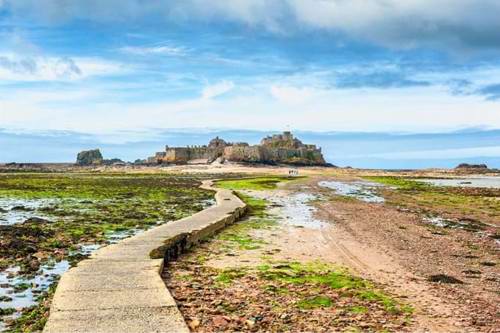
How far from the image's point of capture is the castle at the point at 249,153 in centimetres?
11562

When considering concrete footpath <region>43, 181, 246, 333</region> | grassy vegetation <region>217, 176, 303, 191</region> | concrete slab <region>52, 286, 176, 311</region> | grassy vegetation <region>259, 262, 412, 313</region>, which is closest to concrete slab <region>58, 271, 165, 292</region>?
concrete footpath <region>43, 181, 246, 333</region>

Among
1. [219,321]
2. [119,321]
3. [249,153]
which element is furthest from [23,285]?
[249,153]

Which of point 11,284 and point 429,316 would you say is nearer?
point 429,316

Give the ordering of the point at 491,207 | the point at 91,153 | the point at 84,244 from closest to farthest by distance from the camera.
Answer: the point at 84,244, the point at 491,207, the point at 91,153

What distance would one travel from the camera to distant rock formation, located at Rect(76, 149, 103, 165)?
154 m

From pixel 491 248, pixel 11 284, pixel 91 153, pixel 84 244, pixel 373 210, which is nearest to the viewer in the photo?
pixel 11 284

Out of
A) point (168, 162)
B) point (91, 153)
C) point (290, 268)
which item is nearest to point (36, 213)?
point (290, 268)

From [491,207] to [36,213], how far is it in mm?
23081

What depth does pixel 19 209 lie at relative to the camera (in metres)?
21.2

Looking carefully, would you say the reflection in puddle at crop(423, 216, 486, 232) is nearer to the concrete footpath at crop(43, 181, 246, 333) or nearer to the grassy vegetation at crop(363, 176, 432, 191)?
the concrete footpath at crop(43, 181, 246, 333)

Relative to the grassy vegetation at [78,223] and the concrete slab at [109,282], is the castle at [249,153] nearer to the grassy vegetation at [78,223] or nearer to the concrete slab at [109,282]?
the grassy vegetation at [78,223]

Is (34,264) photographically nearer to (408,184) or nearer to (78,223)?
(78,223)

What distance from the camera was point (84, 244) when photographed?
12672 mm

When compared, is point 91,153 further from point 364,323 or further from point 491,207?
point 364,323
